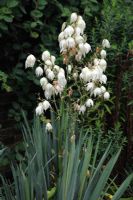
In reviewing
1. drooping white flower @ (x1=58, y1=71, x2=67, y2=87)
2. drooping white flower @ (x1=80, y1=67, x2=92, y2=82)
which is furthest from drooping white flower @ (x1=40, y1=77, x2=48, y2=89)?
drooping white flower @ (x1=80, y1=67, x2=92, y2=82)

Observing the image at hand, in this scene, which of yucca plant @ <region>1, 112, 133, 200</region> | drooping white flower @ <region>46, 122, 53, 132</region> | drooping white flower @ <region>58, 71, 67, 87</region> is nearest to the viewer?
yucca plant @ <region>1, 112, 133, 200</region>

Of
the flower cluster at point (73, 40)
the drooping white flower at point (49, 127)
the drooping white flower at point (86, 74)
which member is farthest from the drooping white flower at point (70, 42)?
the drooping white flower at point (49, 127)

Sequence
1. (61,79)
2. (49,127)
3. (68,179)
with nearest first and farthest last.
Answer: (68,179), (61,79), (49,127)

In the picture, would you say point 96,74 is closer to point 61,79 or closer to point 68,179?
point 61,79

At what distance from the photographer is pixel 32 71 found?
11.2 feet

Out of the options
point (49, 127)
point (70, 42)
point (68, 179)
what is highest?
point (70, 42)

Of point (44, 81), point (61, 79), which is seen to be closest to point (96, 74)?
point (61, 79)

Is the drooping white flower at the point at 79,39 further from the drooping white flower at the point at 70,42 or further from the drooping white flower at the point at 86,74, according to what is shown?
the drooping white flower at the point at 86,74

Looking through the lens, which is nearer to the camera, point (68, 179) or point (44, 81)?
point (68, 179)

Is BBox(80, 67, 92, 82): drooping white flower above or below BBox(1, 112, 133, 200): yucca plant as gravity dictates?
above

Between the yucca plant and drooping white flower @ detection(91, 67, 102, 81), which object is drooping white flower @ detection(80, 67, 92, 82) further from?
the yucca plant

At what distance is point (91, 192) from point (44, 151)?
0.51m

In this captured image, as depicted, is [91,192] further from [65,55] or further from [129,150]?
[129,150]

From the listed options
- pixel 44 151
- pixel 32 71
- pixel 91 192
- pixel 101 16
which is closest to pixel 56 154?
pixel 44 151
